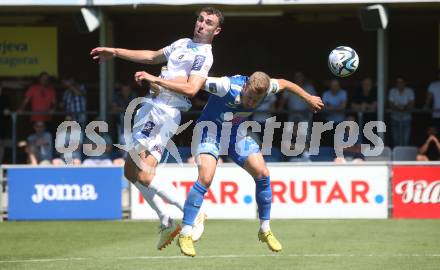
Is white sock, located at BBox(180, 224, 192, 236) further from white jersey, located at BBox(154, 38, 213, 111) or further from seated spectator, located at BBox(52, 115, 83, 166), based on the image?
seated spectator, located at BBox(52, 115, 83, 166)

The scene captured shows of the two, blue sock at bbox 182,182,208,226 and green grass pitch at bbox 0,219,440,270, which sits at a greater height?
blue sock at bbox 182,182,208,226

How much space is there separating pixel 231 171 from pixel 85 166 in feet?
8.29

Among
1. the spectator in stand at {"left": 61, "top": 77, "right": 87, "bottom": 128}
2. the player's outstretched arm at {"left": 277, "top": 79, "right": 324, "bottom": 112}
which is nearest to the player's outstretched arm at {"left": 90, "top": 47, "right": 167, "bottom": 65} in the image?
the player's outstretched arm at {"left": 277, "top": 79, "right": 324, "bottom": 112}

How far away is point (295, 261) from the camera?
12.3m

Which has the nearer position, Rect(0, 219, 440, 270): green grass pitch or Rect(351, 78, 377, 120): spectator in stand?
Rect(0, 219, 440, 270): green grass pitch

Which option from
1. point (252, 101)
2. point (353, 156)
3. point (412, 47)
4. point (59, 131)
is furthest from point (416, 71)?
point (252, 101)

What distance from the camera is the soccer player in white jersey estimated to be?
37.1 ft

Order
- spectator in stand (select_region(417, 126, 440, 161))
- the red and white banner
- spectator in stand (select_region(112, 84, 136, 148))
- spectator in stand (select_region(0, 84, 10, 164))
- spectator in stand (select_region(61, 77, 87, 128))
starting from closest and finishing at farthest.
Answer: the red and white banner < spectator in stand (select_region(417, 126, 440, 161)) < spectator in stand (select_region(112, 84, 136, 148)) < spectator in stand (select_region(61, 77, 87, 128)) < spectator in stand (select_region(0, 84, 10, 164))

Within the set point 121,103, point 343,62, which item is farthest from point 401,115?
point 343,62

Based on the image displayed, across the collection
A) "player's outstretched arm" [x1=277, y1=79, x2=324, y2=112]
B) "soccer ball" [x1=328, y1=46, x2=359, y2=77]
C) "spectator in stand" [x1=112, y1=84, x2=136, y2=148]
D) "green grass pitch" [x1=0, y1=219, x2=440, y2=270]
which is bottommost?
"green grass pitch" [x1=0, y1=219, x2=440, y2=270]

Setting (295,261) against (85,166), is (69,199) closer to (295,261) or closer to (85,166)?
(85,166)

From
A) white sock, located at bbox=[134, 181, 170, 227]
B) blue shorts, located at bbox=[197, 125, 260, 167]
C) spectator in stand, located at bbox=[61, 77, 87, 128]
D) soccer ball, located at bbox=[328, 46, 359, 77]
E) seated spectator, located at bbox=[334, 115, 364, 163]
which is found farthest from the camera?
spectator in stand, located at bbox=[61, 77, 87, 128]

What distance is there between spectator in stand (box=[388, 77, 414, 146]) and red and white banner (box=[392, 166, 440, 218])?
281 centimetres

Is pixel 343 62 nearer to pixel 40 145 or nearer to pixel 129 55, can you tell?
pixel 129 55
